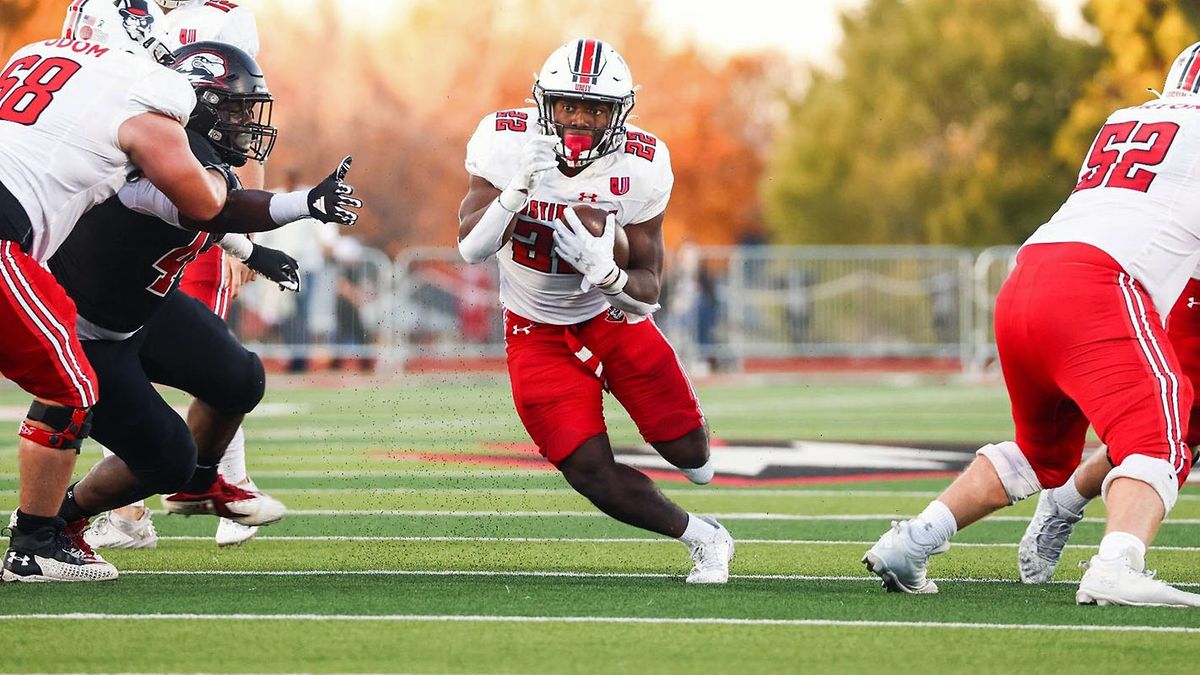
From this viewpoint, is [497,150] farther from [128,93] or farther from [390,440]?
[390,440]

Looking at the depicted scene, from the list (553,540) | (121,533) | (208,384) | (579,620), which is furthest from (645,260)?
(121,533)

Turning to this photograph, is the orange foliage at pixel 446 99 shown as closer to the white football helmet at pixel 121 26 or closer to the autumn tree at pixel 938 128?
the autumn tree at pixel 938 128

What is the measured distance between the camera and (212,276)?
691 centimetres

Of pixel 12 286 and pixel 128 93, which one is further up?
pixel 128 93

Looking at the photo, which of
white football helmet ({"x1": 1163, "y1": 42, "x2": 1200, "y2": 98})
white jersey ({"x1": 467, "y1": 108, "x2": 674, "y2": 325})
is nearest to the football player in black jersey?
white jersey ({"x1": 467, "y1": 108, "x2": 674, "y2": 325})

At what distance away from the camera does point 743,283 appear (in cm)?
1959

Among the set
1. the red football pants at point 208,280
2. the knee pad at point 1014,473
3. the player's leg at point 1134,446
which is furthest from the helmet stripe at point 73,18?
the player's leg at point 1134,446

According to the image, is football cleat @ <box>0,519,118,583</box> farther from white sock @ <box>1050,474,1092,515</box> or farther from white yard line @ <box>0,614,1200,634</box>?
white sock @ <box>1050,474,1092,515</box>

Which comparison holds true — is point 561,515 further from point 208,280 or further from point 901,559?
point 901,559

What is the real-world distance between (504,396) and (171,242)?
9.05 metres

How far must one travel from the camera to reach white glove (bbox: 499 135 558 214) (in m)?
5.20

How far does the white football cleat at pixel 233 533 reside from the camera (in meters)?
6.43

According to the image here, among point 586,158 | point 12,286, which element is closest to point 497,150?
point 586,158

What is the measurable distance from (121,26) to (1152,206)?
3.07 metres
